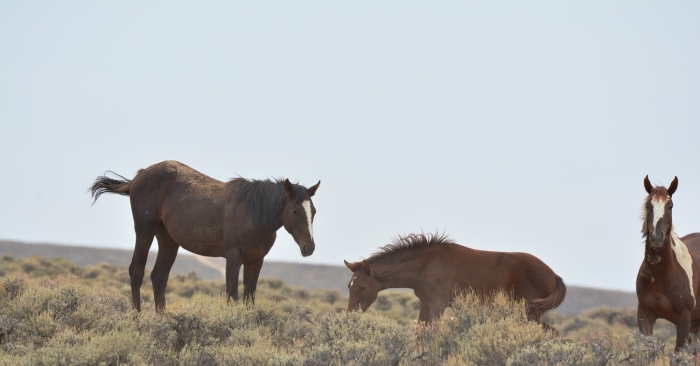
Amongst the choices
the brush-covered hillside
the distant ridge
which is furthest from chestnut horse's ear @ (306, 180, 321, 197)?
the distant ridge

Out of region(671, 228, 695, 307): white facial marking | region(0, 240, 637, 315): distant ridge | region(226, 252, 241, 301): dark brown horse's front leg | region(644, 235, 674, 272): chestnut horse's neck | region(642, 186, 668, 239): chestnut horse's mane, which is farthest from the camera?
region(0, 240, 637, 315): distant ridge

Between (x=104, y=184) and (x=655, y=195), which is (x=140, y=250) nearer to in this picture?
(x=104, y=184)

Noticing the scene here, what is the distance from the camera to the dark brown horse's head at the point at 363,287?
11.2 meters

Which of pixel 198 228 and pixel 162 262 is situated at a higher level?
pixel 198 228

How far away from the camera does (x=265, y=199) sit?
11.3 m

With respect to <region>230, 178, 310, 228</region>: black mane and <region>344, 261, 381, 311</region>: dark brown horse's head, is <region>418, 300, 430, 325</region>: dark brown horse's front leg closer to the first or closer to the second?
<region>344, 261, 381, 311</region>: dark brown horse's head

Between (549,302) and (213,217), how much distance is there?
494 centimetres

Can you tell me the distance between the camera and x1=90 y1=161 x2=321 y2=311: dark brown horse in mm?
11078

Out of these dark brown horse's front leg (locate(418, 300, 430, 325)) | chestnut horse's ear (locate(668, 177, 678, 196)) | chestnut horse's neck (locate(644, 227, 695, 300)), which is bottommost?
dark brown horse's front leg (locate(418, 300, 430, 325))

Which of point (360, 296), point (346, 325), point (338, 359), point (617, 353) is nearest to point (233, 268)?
point (360, 296)

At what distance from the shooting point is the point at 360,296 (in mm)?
11234

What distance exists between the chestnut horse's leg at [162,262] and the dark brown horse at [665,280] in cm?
706

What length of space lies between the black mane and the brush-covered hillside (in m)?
1.26

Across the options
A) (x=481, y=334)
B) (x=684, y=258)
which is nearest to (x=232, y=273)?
(x=481, y=334)
